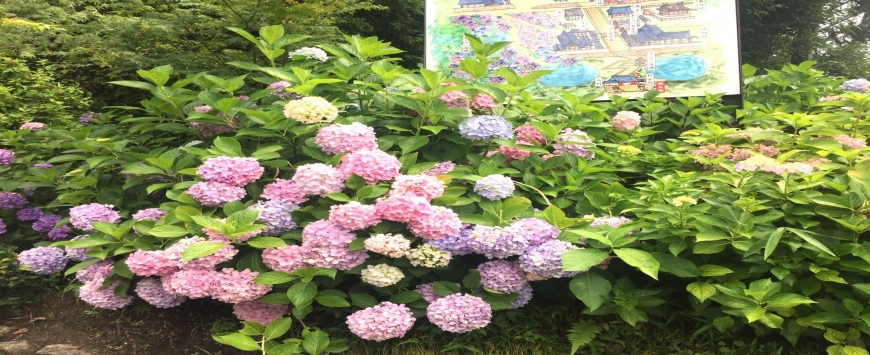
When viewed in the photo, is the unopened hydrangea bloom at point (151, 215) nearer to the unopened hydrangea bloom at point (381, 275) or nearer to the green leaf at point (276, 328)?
the green leaf at point (276, 328)

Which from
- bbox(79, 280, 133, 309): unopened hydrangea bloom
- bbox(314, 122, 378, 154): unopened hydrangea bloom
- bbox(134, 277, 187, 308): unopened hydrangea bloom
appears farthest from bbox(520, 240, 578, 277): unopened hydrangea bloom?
bbox(79, 280, 133, 309): unopened hydrangea bloom

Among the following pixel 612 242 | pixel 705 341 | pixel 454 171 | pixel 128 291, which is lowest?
pixel 705 341

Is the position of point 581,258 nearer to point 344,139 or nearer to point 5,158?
point 344,139

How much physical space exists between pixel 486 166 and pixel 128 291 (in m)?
1.71

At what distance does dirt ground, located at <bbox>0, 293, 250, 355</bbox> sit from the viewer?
7.68 feet

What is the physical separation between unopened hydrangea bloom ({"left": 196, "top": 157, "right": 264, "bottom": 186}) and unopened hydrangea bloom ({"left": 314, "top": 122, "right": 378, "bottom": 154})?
0.30 m

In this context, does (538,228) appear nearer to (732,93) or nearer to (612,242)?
(612,242)

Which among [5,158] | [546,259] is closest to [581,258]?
[546,259]

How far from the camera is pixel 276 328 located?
2051 millimetres

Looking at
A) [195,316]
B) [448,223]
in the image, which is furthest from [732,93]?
[195,316]

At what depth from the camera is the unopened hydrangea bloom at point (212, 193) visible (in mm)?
2213

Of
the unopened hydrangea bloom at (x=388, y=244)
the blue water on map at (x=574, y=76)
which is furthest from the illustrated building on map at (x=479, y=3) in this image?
the unopened hydrangea bloom at (x=388, y=244)

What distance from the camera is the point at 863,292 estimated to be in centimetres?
187

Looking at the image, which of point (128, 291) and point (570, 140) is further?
point (570, 140)
